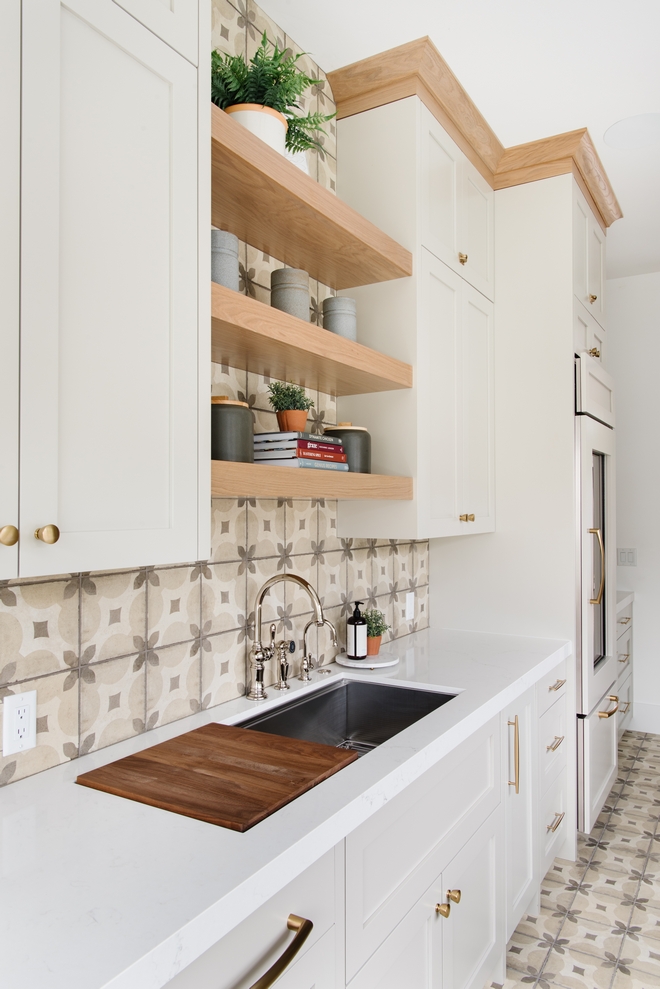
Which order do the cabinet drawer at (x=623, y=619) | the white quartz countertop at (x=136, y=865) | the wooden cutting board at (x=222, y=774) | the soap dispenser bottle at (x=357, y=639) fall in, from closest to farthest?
the white quartz countertop at (x=136, y=865), the wooden cutting board at (x=222, y=774), the soap dispenser bottle at (x=357, y=639), the cabinet drawer at (x=623, y=619)

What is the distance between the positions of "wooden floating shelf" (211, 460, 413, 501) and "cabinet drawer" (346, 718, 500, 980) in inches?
26.6

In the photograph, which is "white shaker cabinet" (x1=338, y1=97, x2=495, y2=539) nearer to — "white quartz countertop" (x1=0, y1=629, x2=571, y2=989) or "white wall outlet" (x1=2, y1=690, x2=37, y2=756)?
"white quartz countertop" (x1=0, y1=629, x2=571, y2=989)

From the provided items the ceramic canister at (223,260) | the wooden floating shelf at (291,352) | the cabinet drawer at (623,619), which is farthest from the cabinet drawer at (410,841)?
the cabinet drawer at (623,619)

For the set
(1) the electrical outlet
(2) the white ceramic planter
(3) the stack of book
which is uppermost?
(2) the white ceramic planter

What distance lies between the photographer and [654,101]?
2377 millimetres

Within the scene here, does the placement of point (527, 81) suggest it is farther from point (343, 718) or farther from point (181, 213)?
point (343, 718)

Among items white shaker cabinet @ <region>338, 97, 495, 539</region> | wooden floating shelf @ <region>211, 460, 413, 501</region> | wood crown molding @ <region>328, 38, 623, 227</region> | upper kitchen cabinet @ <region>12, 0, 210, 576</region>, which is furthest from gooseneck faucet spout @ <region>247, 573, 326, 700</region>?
wood crown molding @ <region>328, 38, 623, 227</region>

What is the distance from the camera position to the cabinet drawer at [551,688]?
7.41 feet

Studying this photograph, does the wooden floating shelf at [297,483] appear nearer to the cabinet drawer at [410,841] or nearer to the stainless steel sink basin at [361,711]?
the stainless steel sink basin at [361,711]

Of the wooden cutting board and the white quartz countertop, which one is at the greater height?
the wooden cutting board

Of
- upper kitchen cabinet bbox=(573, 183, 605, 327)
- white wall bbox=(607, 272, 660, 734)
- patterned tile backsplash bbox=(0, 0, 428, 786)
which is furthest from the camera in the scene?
white wall bbox=(607, 272, 660, 734)

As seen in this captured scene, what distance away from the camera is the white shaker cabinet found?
7.08 ft

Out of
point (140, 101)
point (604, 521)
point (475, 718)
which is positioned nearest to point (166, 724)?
point (475, 718)

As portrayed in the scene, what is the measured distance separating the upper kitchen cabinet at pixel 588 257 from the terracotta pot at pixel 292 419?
1.50 m
